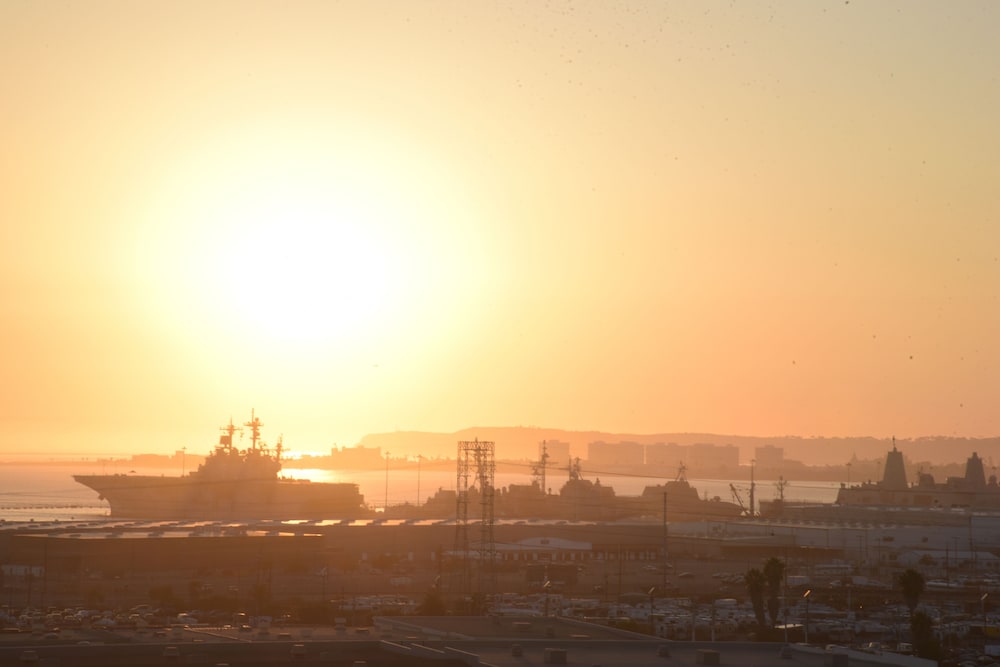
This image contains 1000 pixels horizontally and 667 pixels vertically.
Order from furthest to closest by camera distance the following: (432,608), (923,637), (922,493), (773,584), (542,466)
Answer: (922,493)
(542,466)
(773,584)
(432,608)
(923,637)

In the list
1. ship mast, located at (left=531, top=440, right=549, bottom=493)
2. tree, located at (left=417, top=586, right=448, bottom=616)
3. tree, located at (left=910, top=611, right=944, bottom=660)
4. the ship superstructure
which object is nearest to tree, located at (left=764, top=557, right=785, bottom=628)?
tree, located at (left=910, top=611, right=944, bottom=660)

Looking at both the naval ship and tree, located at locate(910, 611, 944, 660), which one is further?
the naval ship

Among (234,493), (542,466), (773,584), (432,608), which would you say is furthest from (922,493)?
(432,608)

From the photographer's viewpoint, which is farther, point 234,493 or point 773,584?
point 234,493

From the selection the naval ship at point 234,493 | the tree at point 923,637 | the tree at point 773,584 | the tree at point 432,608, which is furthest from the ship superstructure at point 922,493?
the tree at point 432,608

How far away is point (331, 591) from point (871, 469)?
567ft

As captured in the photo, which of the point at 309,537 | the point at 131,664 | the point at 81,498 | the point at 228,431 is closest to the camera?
the point at 131,664

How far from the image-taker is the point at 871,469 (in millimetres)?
199750

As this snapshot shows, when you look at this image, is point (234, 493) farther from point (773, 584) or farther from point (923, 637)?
point (923, 637)

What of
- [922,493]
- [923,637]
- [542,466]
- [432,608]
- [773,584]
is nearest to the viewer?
[923,637]

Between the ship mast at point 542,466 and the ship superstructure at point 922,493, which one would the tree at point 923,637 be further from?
the ship superstructure at point 922,493

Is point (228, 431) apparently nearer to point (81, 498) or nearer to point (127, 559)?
point (127, 559)

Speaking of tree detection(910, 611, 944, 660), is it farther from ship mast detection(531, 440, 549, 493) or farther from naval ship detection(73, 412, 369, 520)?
ship mast detection(531, 440, 549, 493)

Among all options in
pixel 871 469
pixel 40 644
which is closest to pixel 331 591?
pixel 40 644
